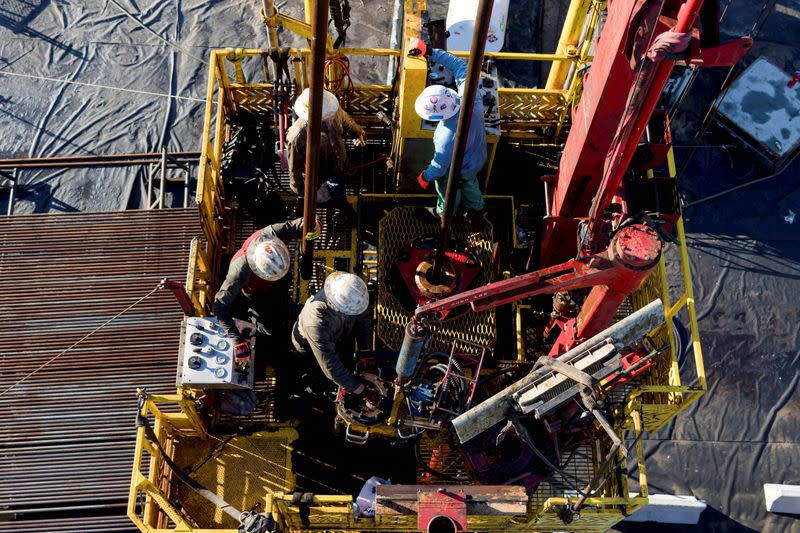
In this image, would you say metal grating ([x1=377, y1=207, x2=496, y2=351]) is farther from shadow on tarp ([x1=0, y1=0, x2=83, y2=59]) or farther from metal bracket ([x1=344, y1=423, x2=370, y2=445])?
A: shadow on tarp ([x1=0, y1=0, x2=83, y2=59])

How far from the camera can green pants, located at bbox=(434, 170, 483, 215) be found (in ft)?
32.6

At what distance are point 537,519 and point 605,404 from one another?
1.65m

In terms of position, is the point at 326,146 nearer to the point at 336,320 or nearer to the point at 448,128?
the point at 448,128

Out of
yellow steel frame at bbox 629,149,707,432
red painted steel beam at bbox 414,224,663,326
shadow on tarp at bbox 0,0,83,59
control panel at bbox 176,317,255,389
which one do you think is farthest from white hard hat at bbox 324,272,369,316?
shadow on tarp at bbox 0,0,83,59

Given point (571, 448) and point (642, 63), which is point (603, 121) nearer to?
point (642, 63)

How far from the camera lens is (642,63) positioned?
6727 millimetres

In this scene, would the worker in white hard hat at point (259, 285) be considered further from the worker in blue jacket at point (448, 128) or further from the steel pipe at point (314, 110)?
the worker in blue jacket at point (448, 128)

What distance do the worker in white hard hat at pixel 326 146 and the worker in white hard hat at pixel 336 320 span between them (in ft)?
7.36

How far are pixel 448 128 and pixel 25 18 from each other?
11.1 meters

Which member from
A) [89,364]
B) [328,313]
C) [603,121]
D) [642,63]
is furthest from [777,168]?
[89,364]

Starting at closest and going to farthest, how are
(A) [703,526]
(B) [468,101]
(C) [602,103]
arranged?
(B) [468,101]
(C) [602,103]
(A) [703,526]

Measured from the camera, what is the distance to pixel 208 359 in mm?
9234

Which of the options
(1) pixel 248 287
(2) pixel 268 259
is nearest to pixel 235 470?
(1) pixel 248 287

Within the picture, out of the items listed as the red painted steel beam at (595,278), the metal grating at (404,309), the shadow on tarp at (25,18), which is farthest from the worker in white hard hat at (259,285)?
the shadow on tarp at (25,18)
